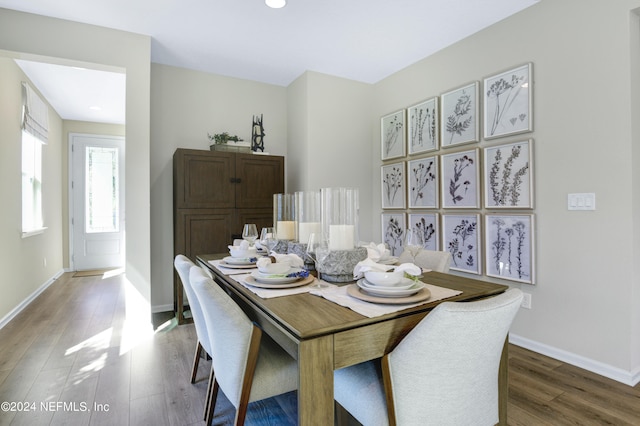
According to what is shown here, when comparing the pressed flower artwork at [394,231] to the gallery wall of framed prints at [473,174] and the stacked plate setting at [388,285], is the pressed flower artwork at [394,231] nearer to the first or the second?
the gallery wall of framed prints at [473,174]

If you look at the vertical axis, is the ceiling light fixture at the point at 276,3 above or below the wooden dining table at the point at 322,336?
above

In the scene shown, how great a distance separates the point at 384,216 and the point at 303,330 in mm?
3133

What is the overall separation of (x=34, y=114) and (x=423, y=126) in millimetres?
4455

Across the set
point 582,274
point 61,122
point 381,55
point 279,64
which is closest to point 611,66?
point 582,274

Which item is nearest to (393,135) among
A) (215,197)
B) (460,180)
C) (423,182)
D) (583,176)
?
(423,182)

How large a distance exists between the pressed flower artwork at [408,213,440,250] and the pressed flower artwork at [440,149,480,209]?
8.2 inches

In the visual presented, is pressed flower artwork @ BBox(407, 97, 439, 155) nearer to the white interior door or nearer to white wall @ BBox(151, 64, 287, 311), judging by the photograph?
white wall @ BBox(151, 64, 287, 311)

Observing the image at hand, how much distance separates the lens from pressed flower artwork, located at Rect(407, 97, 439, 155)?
3283 millimetres

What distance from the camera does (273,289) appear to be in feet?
4.57

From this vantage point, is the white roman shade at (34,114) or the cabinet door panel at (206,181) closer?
the cabinet door panel at (206,181)

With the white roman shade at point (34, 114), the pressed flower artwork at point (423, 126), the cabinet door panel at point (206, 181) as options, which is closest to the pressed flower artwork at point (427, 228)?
the pressed flower artwork at point (423, 126)

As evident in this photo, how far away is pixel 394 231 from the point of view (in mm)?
3811

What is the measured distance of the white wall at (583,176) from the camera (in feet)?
6.80

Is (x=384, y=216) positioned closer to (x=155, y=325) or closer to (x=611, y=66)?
(x=611, y=66)
